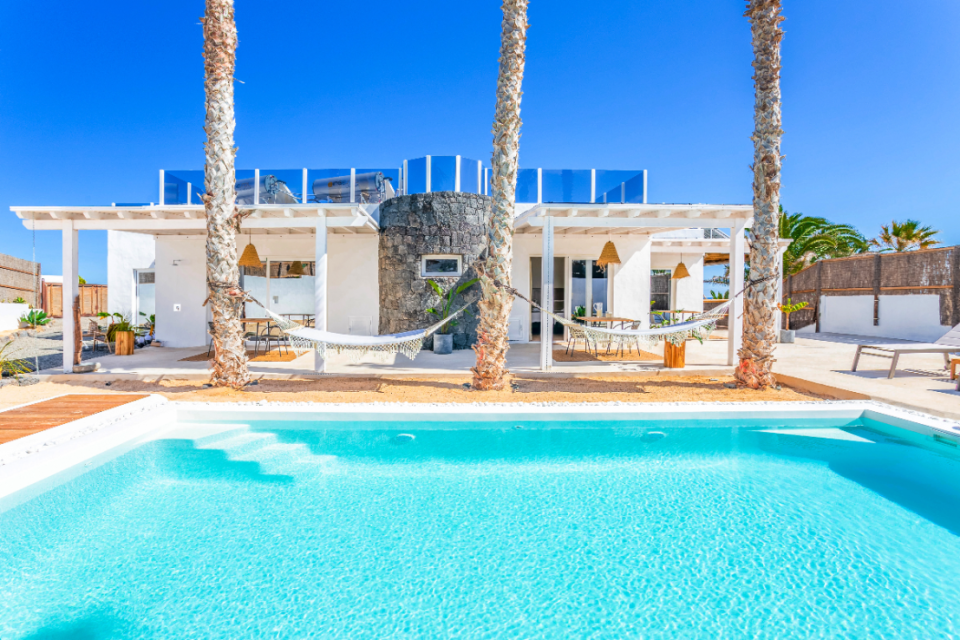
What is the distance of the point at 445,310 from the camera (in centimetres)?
985

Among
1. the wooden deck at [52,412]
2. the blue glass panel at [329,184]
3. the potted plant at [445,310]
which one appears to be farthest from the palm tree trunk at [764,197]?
the blue glass panel at [329,184]

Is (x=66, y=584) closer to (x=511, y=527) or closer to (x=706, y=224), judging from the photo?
(x=511, y=527)

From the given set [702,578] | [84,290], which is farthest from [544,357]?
[84,290]

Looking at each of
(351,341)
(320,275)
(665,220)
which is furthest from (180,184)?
(665,220)

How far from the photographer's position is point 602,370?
7.45 meters

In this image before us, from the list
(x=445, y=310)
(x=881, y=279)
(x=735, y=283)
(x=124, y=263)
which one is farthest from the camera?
(x=124, y=263)

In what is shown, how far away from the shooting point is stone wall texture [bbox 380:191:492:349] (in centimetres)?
1023

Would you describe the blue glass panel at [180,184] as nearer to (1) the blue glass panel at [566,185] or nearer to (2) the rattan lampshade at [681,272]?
(1) the blue glass panel at [566,185]

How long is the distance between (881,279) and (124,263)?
80.7 ft

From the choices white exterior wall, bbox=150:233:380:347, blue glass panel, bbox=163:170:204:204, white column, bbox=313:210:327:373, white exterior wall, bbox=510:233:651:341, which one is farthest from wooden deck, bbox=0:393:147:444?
blue glass panel, bbox=163:170:204:204

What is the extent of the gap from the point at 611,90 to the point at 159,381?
1345 centimetres

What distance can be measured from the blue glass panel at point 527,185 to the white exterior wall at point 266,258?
12.2 ft

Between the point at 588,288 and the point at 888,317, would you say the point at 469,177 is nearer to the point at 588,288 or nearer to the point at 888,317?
the point at 588,288

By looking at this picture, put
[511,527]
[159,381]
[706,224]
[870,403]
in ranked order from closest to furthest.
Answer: [511,527]
[870,403]
[159,381]
[706,224]
